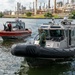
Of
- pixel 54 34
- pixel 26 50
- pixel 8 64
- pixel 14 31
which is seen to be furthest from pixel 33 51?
pixel 14 31

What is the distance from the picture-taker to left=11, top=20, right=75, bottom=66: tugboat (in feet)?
57.3

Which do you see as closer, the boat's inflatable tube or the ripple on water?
the boat's inflatable tube

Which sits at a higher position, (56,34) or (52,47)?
(56,34)

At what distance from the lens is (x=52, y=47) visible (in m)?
19.3

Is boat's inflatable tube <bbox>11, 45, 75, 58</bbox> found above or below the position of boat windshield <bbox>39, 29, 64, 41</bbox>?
below

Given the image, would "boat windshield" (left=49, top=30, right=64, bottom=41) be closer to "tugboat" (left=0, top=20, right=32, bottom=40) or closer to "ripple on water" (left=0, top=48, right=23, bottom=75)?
"ripple on water" (left=0, top=48, right=23, bottom=75)

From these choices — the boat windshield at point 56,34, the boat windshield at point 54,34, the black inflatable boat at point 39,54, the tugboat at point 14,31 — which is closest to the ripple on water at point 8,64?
the black inflatable boat at point 39,54

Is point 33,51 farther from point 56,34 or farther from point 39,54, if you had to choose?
point 56,34

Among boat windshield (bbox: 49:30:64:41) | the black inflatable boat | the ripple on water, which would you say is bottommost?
the ripple on water

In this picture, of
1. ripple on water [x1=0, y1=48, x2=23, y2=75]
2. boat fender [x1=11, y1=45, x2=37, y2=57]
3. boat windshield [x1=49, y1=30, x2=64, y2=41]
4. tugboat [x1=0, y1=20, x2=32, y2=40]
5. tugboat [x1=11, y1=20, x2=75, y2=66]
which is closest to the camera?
boat fender [x1=11, y1=45, x2=37, y2=57]

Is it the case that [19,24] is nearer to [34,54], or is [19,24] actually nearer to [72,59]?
[72,59]

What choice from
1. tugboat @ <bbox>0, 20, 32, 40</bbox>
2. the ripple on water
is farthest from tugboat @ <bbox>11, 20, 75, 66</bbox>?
tugboat @ <bbox>0, 20, 32, 40</bbox>

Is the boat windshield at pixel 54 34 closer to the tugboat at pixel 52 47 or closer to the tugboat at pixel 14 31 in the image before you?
the tugboat at pixel 52 47

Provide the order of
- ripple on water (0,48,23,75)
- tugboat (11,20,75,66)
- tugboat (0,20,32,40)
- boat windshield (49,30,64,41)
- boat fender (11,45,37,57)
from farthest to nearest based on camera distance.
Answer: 1. tugboat (0,20,32,40)
2. boat windshield (49,30,64,41)
3. ripple on water (0,48,23,75)
4. tugboat (11,20,75,66)
5. boat fender (11,45,37,57)
